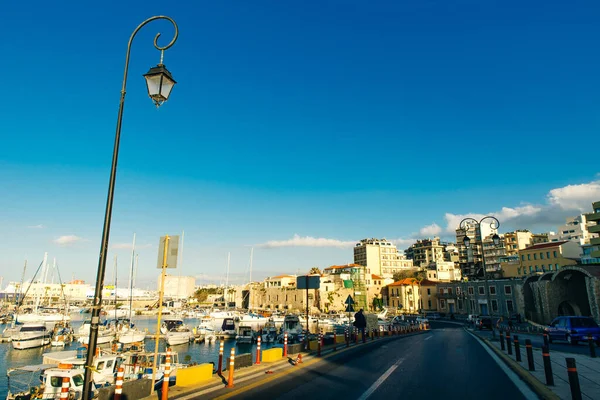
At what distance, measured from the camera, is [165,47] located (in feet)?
27.8

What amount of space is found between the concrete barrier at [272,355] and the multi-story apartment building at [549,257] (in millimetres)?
82828

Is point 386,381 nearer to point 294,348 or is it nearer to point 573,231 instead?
point 294,348

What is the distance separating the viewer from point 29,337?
167 feet

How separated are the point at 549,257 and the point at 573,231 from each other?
57000 millimetres

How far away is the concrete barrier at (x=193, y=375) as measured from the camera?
10297 mm

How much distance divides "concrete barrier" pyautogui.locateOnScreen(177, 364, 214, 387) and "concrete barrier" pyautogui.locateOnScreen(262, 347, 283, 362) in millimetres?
3954

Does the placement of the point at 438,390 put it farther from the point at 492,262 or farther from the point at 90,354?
the point at 492,262

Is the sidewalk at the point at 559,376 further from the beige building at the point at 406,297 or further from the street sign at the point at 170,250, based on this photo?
the beige building at the point at 406,297

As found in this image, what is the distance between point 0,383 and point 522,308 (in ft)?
Result: 250

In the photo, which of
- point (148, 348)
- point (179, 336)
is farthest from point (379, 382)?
point (179, 336)

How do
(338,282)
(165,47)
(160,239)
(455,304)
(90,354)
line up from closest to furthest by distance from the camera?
(90,354), (165,47), (160,239), (455,304), (338,282)

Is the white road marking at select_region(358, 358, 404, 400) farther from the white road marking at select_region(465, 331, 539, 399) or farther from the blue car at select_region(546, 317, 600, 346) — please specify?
the blue car at select_region(546, 317, 600, 346)

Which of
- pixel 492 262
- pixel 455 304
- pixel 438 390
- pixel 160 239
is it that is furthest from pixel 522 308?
pixel 160 239

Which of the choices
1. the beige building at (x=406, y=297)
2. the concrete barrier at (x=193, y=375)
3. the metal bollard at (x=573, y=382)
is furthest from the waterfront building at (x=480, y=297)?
the concrete barrier at (x=193, y=375)
